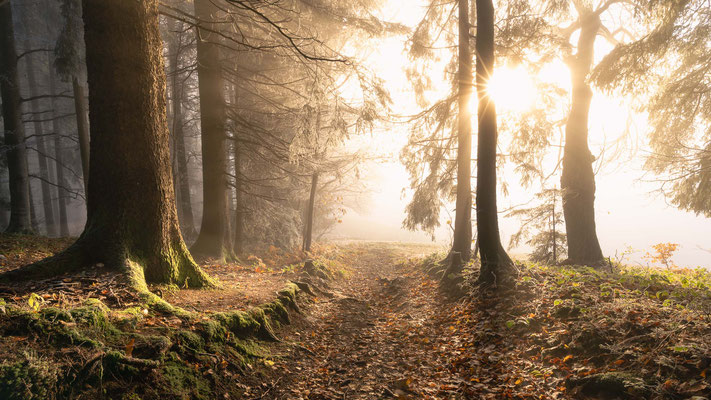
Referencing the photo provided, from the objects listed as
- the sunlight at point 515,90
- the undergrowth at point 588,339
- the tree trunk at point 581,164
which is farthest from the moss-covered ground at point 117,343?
the tree trunk at point 581,164

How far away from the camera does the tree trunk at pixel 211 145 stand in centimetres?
869

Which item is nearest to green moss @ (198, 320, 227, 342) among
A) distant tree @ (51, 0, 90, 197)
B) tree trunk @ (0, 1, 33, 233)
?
tree trunk @ (0, 1, 33, 233)

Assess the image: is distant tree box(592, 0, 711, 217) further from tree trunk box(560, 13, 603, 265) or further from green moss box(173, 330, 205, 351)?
green moss box(173, 330, 205, 351)

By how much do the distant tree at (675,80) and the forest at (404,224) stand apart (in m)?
Result: 0.05

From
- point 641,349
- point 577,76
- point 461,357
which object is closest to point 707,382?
point 641,349

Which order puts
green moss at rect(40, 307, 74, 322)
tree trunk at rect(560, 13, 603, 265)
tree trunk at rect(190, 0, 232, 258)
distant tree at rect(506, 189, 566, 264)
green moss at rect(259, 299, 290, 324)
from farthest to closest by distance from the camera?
distant tree at rect(506, 189, 566, 264)
tree trunk at rect(560, 13, 603, 265)
tree trunk at rect(190, 0, 232, 258)
green moss at rect(259, 299, 290, 324)
green moss at rect(40, 307, 74, 322)

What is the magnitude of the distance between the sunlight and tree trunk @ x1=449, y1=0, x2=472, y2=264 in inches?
51.8

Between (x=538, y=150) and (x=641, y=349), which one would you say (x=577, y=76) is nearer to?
(x=538, y=150)

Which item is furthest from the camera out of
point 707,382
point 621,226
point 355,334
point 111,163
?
point 621,226

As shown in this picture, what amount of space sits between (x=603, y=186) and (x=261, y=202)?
86370 mm

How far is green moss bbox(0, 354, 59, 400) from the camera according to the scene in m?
1.99

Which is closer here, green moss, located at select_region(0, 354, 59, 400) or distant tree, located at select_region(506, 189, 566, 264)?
green moss, located at select_region(0, 354, 59, 400)

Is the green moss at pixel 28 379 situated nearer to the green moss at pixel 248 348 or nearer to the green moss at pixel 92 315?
the green moss at pixel 92 315

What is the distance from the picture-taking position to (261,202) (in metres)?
13.1
